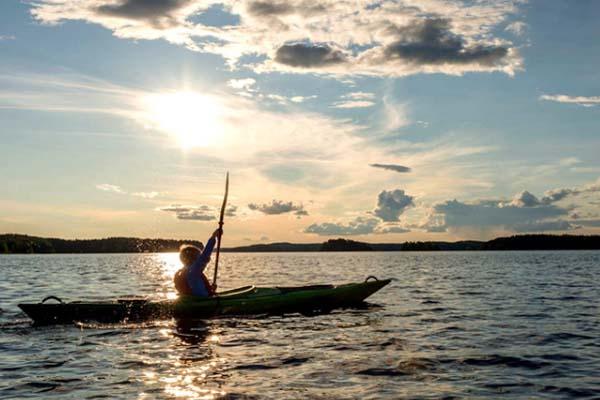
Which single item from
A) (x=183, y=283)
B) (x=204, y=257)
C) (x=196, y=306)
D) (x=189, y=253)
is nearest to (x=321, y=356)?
(x=204, y=257)

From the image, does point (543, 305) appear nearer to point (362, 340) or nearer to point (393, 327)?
point (393, 327)

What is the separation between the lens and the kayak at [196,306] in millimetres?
16719

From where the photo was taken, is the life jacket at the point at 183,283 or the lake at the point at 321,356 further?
the life jacket at the point at 183,283

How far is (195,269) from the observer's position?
1703cm

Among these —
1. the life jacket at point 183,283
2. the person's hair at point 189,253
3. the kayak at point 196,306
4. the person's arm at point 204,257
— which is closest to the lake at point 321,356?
the kayak at point 196,306

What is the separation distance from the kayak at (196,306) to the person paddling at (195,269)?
251mm

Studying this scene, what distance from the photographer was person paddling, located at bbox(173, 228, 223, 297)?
54.2 ft

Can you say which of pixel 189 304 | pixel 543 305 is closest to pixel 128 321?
pixel 189 304

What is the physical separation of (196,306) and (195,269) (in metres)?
1.32

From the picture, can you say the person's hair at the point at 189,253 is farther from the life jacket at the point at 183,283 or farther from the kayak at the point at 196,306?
the kayak at the point at 196,306

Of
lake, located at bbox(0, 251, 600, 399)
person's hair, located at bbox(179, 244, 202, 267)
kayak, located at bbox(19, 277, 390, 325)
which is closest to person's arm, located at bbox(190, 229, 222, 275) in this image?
person's hair, located at bbox(179, 244, 202, 267)

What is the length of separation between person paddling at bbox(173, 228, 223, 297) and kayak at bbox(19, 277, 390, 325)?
251 mm

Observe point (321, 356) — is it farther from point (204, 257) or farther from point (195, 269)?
point (195, 269)

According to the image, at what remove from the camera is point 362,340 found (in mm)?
13594
